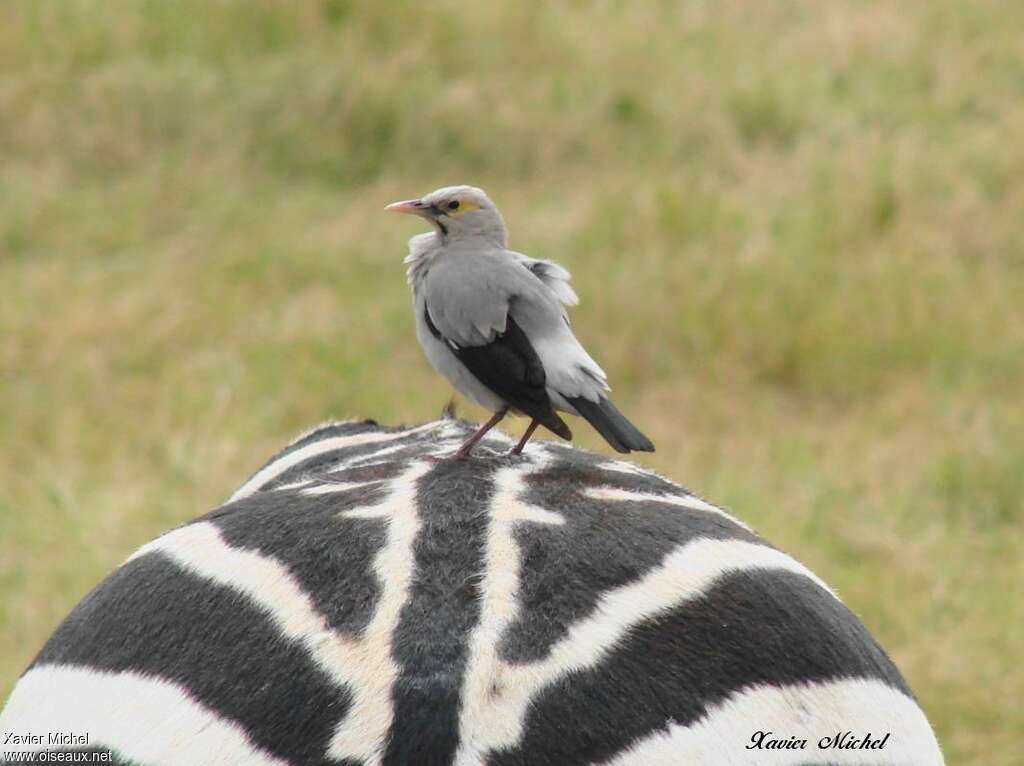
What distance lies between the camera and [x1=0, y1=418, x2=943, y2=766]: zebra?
153 cm

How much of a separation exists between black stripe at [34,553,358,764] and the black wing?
50 cm

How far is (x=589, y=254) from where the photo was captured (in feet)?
18.9

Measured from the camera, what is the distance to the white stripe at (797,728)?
5.12 ft

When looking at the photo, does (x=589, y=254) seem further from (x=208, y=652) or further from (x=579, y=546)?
(x=208, y=652)

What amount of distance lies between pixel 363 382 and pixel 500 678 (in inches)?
138

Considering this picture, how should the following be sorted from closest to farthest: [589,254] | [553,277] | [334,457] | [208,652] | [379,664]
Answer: [379,664] → [208,652] → [553,277] → [334,457] → [589,254]

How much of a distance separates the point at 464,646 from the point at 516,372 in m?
0.56

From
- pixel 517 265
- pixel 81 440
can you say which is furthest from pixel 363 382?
pixel 517 265

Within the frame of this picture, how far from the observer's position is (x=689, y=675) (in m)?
1.62

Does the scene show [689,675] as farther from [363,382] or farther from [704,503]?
[363,382]

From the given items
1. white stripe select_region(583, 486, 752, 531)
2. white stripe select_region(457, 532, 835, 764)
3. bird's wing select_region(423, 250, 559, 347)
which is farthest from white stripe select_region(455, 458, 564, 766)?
bird's wing select_region(423, 250, 559, 347)

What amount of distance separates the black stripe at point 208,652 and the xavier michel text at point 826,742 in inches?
17.0

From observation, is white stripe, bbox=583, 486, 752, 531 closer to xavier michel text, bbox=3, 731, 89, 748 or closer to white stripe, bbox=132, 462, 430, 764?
white stripe, bbox=132, 462, 430, 764

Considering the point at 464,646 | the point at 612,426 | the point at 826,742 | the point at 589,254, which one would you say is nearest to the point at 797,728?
the point at 826,742
